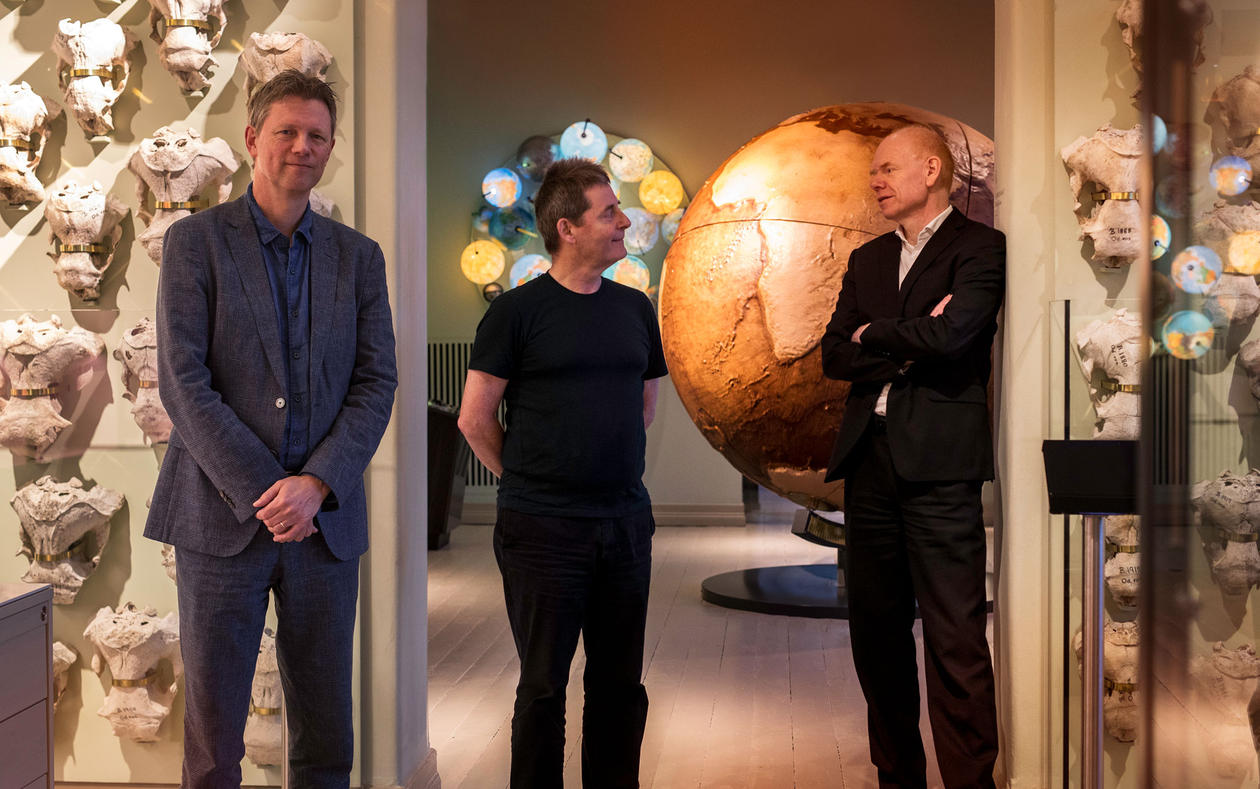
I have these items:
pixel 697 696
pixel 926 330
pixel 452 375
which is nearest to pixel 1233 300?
pixel 926 330

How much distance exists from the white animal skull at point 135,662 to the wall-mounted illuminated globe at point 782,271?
7.08 feet

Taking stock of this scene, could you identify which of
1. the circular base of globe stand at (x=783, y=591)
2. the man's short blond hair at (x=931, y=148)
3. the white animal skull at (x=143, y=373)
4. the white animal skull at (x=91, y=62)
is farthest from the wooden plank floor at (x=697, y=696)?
the white animal skull at (x=91, y=62)

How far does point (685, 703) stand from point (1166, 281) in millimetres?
4090

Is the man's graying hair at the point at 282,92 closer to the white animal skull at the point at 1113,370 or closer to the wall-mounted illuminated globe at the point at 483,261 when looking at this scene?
the white animal skull at the point at 1113,370

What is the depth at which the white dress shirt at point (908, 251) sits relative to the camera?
3.08m

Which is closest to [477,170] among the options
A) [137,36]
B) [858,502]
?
[137,36]

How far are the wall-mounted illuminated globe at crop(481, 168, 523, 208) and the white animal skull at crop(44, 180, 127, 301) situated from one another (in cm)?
697

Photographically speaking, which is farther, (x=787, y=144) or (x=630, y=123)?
(x=630, y=123)

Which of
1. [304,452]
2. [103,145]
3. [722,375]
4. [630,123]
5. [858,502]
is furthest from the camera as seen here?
[630,123]

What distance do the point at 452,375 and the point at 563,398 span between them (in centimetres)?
785

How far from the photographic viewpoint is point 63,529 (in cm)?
323

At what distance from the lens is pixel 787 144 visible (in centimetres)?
429

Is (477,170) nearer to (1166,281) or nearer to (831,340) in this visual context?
(831,340)

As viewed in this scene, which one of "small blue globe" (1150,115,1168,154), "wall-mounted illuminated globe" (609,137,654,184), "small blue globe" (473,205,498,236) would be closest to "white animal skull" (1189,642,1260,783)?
"small blue globe" (1150,115,1168,154)
